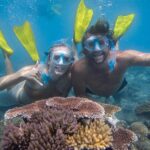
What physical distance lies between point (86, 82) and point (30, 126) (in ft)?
12.1

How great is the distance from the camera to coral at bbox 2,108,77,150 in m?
3.98

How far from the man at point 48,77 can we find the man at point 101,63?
41 cm

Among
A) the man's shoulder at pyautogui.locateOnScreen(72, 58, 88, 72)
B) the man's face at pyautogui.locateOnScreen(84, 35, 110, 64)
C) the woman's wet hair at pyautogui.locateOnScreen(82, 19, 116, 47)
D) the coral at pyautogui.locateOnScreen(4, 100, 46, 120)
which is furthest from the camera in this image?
the man's shoulder at pyautogui.locateOnScreen(72, 58, 88, 72)

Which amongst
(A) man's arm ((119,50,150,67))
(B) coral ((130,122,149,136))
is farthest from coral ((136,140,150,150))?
(A) man's arm ((119,50,150,67))

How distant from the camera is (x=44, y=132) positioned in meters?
4.03

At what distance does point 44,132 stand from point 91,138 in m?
0.79

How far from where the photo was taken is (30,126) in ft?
14.2

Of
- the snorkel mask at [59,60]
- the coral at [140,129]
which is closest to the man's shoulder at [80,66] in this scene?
the snorkel mask at [59,60]

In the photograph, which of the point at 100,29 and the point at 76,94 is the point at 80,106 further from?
the point at 76,94

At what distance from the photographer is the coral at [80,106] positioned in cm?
464

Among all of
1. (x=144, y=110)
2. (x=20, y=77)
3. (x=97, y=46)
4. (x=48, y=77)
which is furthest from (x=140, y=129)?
→ (x=20, y=77)

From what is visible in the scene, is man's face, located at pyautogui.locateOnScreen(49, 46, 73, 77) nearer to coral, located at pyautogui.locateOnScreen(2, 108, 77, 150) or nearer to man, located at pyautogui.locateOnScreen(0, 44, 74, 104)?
man, located at pyautogui.locateOnScreen(0, 44, 74, 104)

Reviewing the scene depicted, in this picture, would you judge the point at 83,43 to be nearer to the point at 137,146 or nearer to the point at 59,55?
the point at 59,55

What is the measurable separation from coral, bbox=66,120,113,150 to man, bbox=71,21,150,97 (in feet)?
9.12
